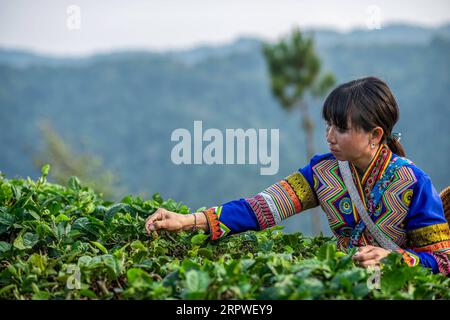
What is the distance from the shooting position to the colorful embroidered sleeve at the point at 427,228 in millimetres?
1949

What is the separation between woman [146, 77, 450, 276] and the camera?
2002 millimetres

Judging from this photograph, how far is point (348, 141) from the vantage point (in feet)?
6.71

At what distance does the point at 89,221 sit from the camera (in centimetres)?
208

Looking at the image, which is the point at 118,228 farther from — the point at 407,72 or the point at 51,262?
the point at 407,72

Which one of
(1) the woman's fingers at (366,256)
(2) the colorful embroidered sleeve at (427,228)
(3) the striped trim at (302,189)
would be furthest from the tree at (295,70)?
(1) the woman's fingers at (366,256)

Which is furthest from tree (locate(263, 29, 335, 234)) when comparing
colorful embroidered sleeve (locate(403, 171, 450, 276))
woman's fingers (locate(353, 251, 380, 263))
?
woman's fingers (locate(353, 251, 380, 263))

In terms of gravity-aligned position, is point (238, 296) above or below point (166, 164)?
below

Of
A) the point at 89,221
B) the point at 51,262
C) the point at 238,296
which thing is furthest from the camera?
the point at 89,221

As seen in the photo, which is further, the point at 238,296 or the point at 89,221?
the point at 89,221

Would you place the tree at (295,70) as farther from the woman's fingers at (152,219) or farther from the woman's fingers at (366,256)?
the woman's fingers at (366,256)

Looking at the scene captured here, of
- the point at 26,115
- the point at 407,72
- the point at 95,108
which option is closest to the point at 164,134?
the point at 95,108

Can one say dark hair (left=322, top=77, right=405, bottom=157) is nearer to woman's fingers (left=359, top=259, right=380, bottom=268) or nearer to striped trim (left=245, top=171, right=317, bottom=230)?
striped trim (left=245, top=171, right=317, bottom=230)

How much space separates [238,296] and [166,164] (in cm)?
2597
